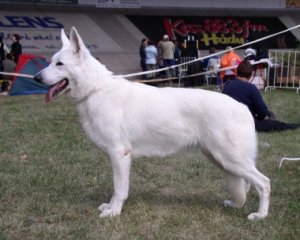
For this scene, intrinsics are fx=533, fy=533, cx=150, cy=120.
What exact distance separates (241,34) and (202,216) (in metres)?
27.8

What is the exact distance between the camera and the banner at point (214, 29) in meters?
29.6

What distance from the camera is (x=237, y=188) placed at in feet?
18.4

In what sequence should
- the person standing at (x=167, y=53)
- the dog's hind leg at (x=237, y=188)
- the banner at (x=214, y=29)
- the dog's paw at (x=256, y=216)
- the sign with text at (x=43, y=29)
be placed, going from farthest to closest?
1. the banner at (x=214, y=29)
2. the sign with text at (x=43, y=29)
3. the person standing at (x=167, y=53)
4. the dog's hind leg at (x=237, y=188)
5. the dog's paw at (x=256, y=216)

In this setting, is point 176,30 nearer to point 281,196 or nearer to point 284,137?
point 284,137

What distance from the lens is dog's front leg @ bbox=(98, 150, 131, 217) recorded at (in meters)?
5.38

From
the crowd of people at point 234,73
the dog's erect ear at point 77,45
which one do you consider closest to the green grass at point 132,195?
the crowd of people at point 234,73

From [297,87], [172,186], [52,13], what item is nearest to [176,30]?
[52,13]

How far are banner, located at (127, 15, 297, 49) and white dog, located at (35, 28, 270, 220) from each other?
950 inches

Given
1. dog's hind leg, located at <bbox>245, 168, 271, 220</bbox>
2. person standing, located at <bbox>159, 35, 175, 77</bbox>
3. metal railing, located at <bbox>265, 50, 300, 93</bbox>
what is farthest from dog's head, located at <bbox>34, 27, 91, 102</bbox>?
person standing, located at <bbox>159, 35, 175, 77</bbox>

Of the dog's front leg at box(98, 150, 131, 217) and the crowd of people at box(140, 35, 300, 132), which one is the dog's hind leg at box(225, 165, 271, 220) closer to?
the dog's front leg at box(98, 150, 131, 217)

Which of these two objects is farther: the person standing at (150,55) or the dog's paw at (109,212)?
the person standing at (150,55)

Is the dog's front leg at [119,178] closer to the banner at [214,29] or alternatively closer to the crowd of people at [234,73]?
the crowd of people at [234,73]

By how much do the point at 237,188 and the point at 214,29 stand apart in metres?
26.5

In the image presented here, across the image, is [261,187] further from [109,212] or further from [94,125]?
[94,125]
